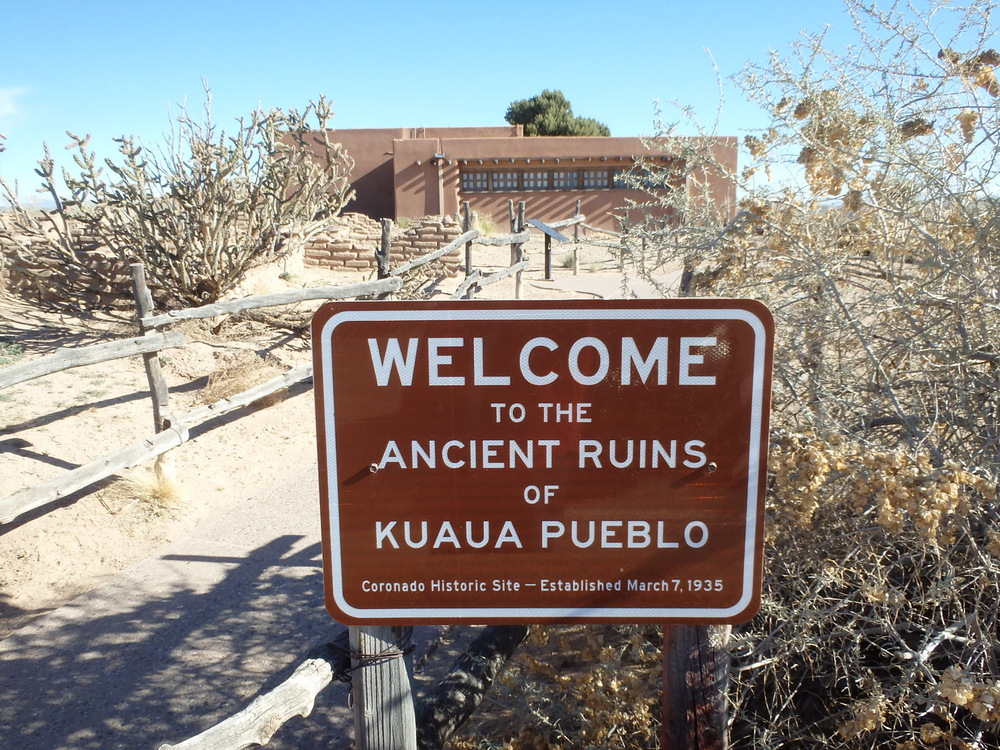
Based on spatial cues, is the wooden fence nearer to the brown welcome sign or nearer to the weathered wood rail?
the weathered wood rail

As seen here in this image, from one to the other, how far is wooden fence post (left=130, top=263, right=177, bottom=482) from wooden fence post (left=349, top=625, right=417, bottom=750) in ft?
15.1

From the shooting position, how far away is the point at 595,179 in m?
24.2

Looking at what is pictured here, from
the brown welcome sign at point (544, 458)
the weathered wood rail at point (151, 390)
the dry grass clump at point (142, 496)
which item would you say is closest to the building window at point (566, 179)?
the weathered wood rail at point (151, 390)

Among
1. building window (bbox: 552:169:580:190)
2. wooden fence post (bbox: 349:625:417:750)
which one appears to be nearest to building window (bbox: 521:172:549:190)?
building window (bbox: 552:169:580:190)

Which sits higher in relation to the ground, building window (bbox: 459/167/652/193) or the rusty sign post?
building window (bbox: 459/167/652/193)

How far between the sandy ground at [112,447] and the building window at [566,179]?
1656 centimetres

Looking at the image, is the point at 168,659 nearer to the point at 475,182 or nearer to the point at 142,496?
the point at 142,496

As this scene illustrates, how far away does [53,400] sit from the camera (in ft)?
22.1

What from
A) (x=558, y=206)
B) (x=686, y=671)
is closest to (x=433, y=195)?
(x=558, y=206)

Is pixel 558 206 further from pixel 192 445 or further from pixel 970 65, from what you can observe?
pixel 970 65

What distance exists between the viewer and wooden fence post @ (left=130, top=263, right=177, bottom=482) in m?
5.57

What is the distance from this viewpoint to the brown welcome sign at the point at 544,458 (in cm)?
130

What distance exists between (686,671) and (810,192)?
2406 mm

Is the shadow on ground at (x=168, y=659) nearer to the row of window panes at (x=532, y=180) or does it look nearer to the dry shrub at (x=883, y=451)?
the dry shrub at (x=883, y=451)
